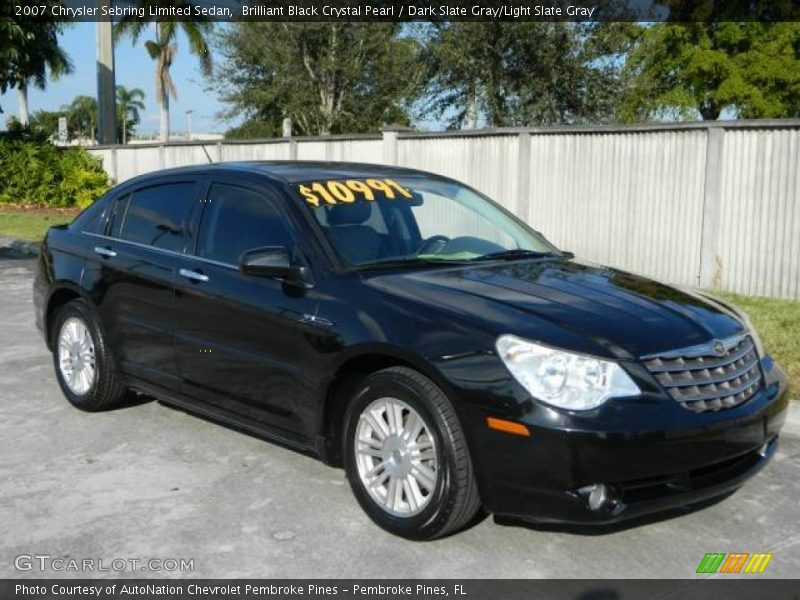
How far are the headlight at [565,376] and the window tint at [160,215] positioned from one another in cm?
240

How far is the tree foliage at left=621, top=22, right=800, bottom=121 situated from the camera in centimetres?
3544

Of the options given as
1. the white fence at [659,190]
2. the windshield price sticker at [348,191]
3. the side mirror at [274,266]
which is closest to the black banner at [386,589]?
the side mirror at [274,266]

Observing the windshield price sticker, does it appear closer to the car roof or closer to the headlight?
the car roof

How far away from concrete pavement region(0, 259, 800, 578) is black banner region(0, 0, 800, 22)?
25869 mm

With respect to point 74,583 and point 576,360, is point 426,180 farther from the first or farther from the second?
point 74,583

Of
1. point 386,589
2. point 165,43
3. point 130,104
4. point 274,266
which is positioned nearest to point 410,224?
point 274,266

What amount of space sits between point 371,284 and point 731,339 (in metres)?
1.60

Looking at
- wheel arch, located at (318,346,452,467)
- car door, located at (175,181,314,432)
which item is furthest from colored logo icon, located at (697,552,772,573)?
car door, located at (175,181,314,432)

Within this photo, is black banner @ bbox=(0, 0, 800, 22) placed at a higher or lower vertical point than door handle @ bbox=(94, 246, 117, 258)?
higher

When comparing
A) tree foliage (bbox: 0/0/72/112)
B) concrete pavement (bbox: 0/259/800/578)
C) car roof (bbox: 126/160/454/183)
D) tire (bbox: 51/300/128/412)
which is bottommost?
concrete pavement (bbox: 0/259/800/578)

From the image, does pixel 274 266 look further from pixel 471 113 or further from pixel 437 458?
pixel 471 113

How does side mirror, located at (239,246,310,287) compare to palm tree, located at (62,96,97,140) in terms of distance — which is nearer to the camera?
side mirror, located at (239,246,310,287)

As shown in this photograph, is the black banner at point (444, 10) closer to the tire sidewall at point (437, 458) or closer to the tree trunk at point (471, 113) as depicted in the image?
the tree trunk at point (471, 113)

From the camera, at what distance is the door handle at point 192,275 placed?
505 cm
